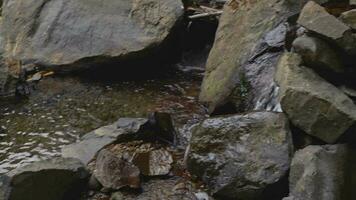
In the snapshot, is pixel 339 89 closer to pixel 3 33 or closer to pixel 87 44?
pixel 87 44

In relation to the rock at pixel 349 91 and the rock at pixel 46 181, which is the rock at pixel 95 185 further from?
the rock at pixel 349 91

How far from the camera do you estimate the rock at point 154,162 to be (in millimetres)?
4297

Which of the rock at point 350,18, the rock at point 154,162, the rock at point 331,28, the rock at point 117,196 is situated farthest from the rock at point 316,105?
the rock at point 117,196

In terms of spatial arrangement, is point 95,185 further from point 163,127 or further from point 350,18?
point 350,18

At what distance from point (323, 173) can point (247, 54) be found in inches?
76.8

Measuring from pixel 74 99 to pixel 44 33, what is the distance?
3.87 ft

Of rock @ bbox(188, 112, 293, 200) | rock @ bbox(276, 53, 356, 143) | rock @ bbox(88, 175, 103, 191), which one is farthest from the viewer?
rock @ bbox(88, 175, 103, 191)

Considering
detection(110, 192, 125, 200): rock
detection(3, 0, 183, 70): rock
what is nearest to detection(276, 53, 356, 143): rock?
detection(110, 192, 125, 200): rock

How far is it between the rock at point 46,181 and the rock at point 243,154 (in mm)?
871

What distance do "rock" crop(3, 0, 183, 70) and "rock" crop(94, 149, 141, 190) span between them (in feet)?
7.17

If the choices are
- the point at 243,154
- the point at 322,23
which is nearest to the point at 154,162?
the point at 243,154

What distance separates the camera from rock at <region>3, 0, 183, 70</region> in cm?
625

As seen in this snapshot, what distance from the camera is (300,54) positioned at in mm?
4039

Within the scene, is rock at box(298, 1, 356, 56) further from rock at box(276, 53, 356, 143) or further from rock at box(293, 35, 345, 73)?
rock at box(276, 53, 356, 143)
